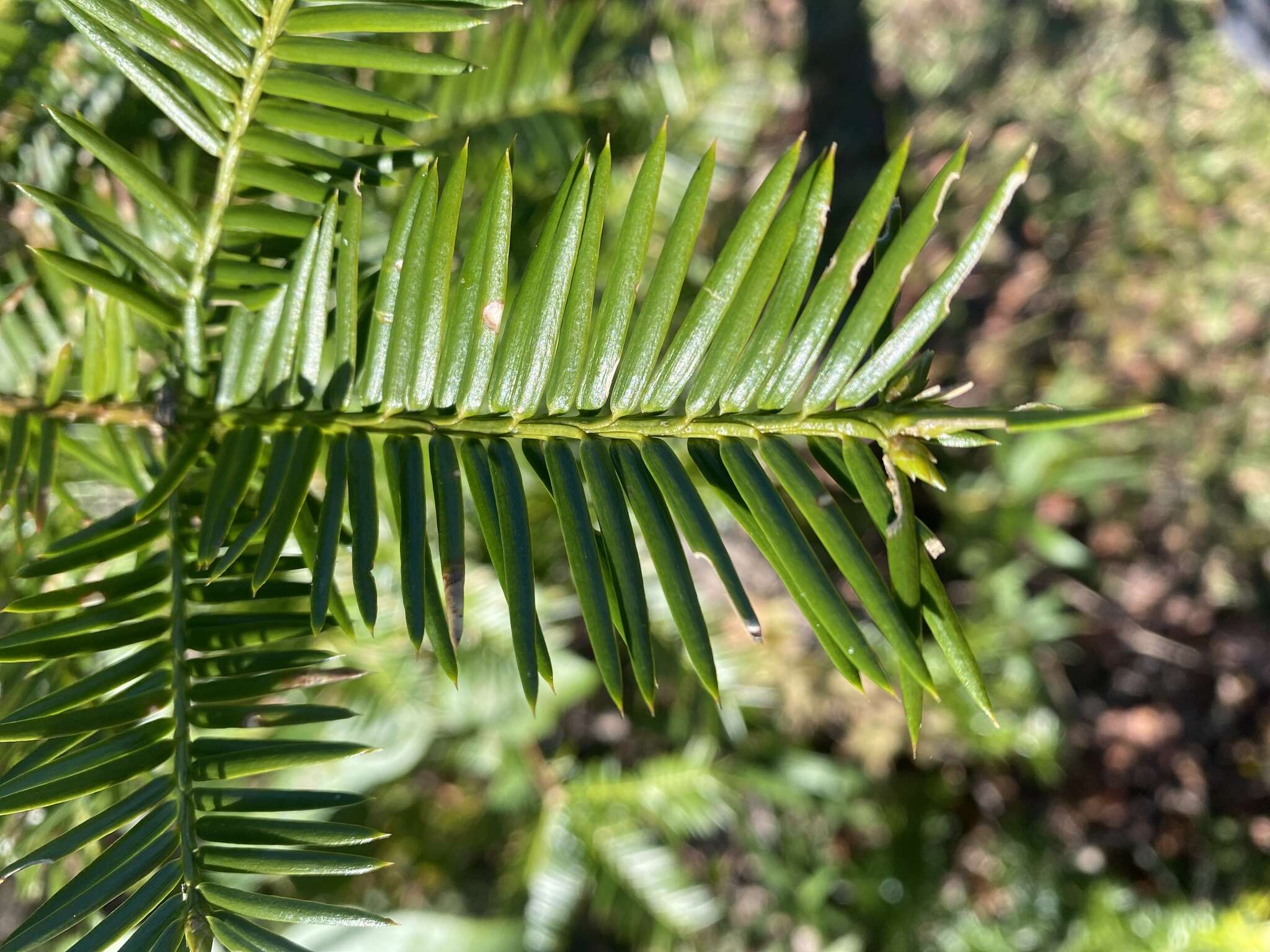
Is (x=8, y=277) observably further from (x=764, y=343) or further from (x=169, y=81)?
(x=764, y=343)

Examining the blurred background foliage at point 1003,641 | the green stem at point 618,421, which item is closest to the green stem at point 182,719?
the green stem at point 618,421

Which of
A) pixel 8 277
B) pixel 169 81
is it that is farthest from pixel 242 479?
pixel 8 277

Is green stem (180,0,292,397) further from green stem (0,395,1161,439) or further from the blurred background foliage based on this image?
the blurred background foliage

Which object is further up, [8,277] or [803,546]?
[8,277]

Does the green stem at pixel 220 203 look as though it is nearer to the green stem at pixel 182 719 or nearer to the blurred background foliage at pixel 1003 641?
the green stem at pixel 182 719

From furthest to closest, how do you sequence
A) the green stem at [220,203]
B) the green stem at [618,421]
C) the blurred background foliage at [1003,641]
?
the blurred background foliage at [1003,641]
the green stem at [220,203]
the green stem at [618,421]

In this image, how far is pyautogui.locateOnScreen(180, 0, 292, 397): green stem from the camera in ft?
2.06

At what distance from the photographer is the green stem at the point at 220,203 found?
2.06 ft

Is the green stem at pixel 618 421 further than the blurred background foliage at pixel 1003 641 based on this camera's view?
No

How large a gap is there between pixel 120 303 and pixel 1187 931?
6.93ft

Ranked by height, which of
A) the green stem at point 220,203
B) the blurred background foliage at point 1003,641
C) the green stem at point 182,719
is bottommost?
the blurred background foliage at point 1003,641

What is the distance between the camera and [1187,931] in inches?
67.2

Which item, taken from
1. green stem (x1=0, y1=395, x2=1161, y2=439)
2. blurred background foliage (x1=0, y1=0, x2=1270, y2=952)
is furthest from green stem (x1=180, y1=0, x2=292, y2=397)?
blurred background foliage (x1=0, y1=0, x2=1270, y2=952)

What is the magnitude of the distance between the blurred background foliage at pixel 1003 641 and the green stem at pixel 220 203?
0.90 meters
